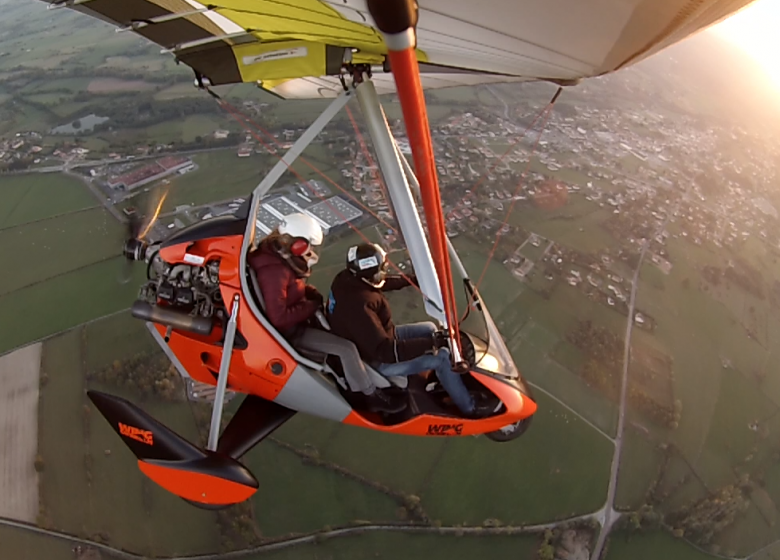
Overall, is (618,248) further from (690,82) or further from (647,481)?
(690,82)

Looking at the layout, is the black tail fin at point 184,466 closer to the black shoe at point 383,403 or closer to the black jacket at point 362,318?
the black shoe at point 383,403

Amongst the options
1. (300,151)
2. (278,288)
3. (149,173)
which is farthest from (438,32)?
(149,173)

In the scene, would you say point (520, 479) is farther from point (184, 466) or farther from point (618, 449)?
point (184, 466)

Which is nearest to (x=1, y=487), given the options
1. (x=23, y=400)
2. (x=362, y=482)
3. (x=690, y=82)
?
(x=23, y=400)

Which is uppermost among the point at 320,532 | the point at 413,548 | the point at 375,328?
the point at 375,328

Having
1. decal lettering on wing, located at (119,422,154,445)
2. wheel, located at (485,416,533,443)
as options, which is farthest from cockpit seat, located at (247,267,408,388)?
decal lettering on wing, located at (119,422,154,445)

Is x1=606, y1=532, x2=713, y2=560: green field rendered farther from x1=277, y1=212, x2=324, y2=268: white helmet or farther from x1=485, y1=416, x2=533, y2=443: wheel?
x1=277, y1=212, x2=324, y2=268: white helmet
